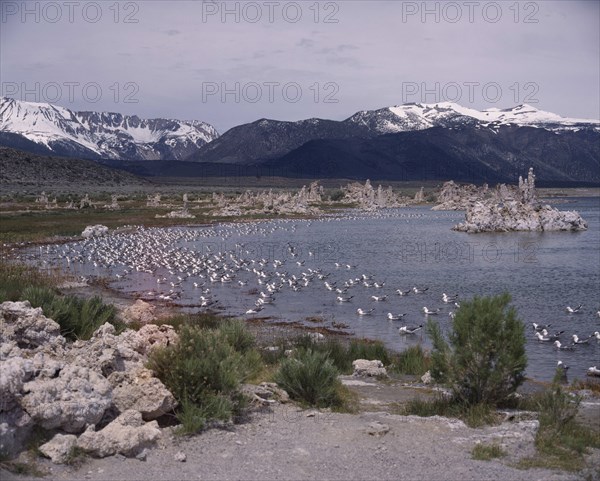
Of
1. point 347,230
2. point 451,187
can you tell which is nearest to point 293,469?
point 347,230

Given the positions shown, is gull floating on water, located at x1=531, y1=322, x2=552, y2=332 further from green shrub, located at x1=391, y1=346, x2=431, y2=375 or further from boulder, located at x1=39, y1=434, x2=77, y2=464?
boulder, located at x1=39, y1=434, x2=77, y2=464

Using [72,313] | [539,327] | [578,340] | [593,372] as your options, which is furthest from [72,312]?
[539,327]

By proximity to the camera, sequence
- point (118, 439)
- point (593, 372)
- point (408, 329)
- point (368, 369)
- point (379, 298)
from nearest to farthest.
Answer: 1. point (118, 439)
2. point (368, 369)
3. point (593, 372)
4. point (408, 329)
5. point (379, 298)

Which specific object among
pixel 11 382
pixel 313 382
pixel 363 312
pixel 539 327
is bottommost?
pixel 363 312

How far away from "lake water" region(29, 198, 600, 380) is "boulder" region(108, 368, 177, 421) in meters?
9.10

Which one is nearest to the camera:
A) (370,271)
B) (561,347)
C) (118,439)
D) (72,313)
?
(118,439)

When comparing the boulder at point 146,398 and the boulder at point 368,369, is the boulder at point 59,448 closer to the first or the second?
the boulder at point 146,398

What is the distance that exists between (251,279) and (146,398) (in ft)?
75.0

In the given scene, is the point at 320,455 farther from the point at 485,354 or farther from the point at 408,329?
the point at 408,329

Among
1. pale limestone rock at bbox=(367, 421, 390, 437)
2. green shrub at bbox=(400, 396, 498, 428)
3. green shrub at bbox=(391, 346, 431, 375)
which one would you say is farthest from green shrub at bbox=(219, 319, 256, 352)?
pale limestone rock at bbox=(367, 421, 390, 437)

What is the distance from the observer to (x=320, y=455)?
24.6 feet

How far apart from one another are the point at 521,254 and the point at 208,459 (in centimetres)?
3755

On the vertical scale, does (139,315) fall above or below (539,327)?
above

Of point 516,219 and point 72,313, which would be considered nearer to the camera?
point 72,313
